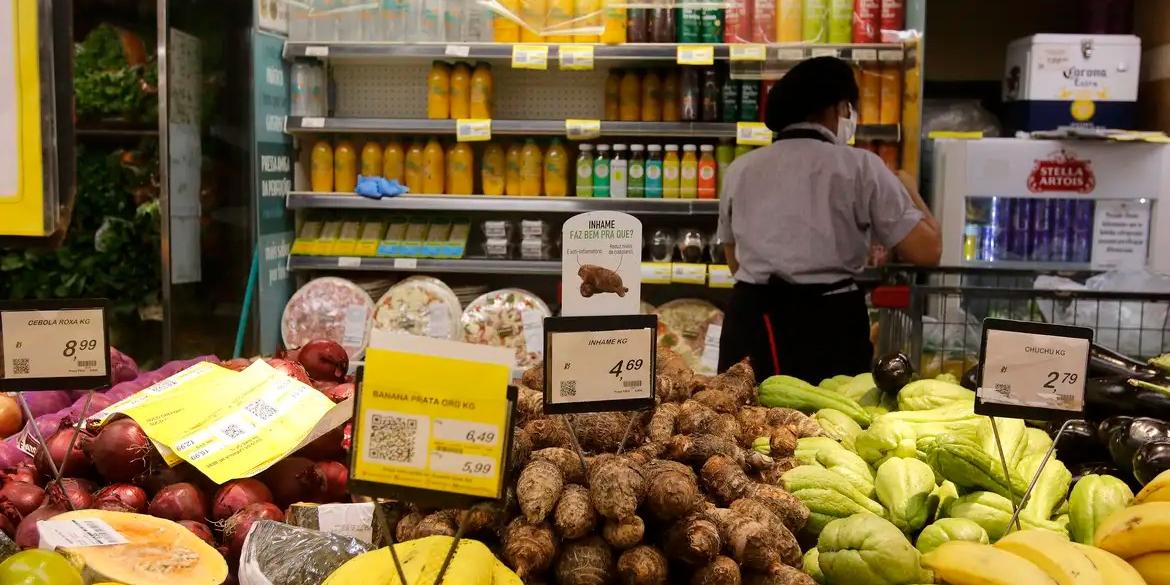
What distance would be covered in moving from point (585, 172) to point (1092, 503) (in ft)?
10.3

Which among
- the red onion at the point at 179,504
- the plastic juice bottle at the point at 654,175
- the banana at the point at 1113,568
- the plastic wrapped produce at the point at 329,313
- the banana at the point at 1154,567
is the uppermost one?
the plastic juice bottle at the point at 654,175

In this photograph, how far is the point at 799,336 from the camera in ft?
10.6

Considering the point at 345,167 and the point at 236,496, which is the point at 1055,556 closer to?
the point at 236,496

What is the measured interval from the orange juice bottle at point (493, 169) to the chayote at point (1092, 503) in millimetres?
3334

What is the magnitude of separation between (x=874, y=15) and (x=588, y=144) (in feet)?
4.34

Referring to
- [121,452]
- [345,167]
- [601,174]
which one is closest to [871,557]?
[121,452]

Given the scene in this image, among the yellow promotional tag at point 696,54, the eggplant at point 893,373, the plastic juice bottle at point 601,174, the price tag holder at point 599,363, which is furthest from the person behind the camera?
the plastic juice bottle at point 601,174

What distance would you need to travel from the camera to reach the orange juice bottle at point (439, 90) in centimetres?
452

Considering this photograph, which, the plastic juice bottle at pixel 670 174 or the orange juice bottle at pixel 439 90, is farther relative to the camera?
the orange juice bottle at pixel 439 90

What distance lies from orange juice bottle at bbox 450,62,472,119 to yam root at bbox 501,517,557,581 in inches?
139

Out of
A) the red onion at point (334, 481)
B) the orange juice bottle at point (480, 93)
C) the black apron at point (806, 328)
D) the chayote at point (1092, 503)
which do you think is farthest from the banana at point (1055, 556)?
the orange juice bottle at point (480, 93)

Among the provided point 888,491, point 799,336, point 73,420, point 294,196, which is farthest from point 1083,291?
point 294,196

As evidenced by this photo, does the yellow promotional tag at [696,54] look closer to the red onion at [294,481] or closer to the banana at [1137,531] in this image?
the red onion at [294,481]

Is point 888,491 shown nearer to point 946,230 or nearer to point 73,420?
point 73,420
